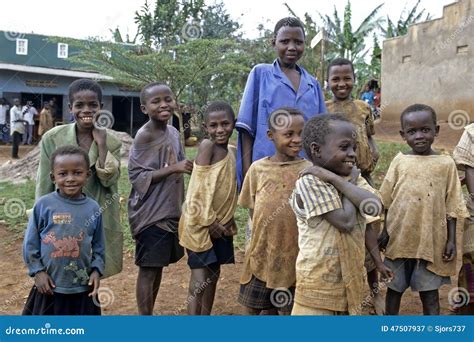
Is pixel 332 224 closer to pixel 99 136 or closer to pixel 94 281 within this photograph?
pixel 94 281

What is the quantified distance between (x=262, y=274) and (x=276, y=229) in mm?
258

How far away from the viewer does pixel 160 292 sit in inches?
166

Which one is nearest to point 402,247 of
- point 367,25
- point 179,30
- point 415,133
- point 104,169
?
point 415,133

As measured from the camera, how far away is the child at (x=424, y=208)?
282 centimetres

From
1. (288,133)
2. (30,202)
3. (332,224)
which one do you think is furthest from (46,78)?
(332,224)

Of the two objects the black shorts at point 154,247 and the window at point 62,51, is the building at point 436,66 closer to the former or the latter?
the black shorts at point 154,247

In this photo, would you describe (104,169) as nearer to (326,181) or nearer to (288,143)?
(288,143)

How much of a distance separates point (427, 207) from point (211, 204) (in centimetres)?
119

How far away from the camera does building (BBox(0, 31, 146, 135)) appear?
1856 cm

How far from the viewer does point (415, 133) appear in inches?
112

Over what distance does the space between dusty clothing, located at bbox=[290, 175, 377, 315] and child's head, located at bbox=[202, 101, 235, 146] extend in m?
0.80

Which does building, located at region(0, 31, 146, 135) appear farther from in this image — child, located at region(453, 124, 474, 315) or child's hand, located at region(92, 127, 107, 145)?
child, located at region(453, 124, 474, 315)

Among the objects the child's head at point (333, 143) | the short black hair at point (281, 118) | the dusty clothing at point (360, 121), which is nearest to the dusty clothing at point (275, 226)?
the short black hair at point (281, 118)

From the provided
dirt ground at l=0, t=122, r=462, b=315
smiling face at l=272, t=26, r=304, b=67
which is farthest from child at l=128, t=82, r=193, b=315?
smiling face at l=272, t=26, r=304, b=67
